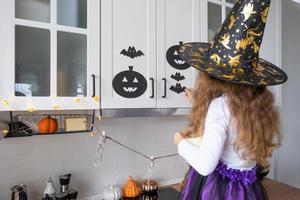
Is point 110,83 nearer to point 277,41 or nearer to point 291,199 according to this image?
point 277,41

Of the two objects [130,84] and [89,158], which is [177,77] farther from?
[89,158]

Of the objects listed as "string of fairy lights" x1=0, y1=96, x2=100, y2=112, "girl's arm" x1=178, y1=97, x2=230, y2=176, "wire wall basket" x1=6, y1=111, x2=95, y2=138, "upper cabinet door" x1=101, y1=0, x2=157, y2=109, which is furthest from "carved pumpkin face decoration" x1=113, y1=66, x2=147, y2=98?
"girl's arm" x1=178, y1=97, x2=230, y2=176

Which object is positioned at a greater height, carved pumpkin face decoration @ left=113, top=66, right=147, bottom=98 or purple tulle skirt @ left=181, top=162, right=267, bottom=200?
carved pumpkin face decoration @ left=113, top=66, right=147, bottom=98

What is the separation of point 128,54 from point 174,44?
0.85 feet

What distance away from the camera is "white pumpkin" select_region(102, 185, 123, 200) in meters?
1.34

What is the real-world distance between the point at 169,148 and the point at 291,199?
31.0 inches

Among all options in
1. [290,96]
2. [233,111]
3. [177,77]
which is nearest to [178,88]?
[177,77]

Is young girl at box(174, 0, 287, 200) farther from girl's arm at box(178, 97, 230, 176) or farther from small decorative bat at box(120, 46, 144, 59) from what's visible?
small decorative bat at box(120, 46, 144, 59)

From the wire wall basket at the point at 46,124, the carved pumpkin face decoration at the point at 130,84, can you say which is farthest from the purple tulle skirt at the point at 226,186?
the wire wall basket at the point at 46,124

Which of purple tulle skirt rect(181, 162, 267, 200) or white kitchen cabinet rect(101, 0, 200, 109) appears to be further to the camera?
white kitchen cabinet rect(101, 0, 200, 109)

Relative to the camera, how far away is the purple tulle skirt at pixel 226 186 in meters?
0.92

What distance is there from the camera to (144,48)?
113 centimetres

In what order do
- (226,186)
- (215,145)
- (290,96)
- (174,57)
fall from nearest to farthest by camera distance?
(215,145)
(226,186)
(174,57)
(290,96)

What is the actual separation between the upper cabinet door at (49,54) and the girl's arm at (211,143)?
447 mm
